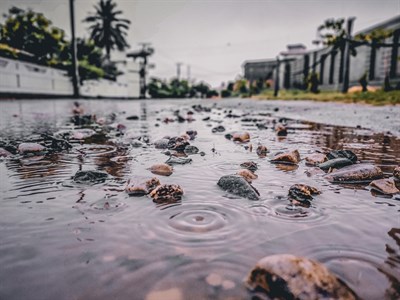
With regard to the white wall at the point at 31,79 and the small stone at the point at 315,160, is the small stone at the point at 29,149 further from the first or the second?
→ the white wall at the point at 31,79

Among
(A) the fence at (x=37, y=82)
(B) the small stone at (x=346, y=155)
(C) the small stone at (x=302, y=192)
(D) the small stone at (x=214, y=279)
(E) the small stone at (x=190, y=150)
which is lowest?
(D) the small stone at (x=214, y=279)

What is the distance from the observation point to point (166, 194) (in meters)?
1.45

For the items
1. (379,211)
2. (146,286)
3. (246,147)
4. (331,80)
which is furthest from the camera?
(331,80)

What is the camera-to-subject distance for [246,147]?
116 inches

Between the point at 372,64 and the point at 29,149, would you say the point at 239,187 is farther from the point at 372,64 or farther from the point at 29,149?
the point at 372,64

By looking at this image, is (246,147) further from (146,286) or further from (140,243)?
(146,286)

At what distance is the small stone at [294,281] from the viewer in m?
0.74

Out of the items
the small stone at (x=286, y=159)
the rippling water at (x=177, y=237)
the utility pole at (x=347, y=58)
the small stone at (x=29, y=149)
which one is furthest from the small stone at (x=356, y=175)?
the utility pole at (x=347, y=58)

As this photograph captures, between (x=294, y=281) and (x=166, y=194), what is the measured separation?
810 mm

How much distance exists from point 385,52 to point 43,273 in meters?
23.3

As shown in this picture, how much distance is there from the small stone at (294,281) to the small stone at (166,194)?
692 mm

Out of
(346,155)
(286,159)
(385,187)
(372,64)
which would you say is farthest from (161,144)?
(372,64)

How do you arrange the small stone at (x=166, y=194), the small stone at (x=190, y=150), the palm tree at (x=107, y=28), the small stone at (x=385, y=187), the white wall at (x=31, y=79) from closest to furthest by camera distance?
the small stone at (x=166, y=194) → the small stone at (x=385, y=187) → the small stone at (x=190, y=150) → the white wall at (x=31, y=79) → the palm tree at (x=107, y=28)

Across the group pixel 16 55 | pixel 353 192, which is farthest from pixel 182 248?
pixel 16 55
